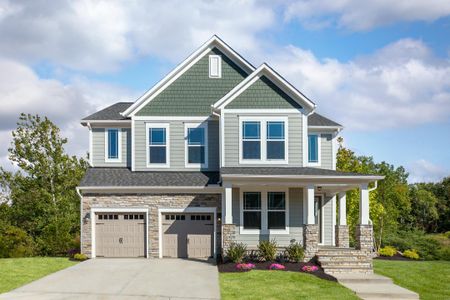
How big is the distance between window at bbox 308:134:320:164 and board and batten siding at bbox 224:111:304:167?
224 centimetres

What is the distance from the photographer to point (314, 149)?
2275cm

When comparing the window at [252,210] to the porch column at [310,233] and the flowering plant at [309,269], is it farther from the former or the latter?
the flowering plant at [309,269]

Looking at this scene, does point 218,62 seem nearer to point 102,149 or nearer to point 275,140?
point 275,140

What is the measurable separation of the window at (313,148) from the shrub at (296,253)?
5570 mm

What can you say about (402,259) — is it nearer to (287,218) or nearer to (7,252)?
(287,218)

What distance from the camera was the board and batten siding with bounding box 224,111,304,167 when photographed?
811 inches

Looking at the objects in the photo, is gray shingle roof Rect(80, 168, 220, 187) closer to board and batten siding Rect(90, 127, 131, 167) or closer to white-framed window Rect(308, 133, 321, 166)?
board and batten siding Rect(90, 127, 131, 167)

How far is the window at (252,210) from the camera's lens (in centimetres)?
2023

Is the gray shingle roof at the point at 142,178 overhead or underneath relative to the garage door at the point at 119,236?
overhead

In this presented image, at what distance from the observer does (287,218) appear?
2028cm

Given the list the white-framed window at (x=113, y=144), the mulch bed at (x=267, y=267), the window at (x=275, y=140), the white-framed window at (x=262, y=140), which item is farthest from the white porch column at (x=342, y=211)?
the white-framed window at (x=113, y=144)

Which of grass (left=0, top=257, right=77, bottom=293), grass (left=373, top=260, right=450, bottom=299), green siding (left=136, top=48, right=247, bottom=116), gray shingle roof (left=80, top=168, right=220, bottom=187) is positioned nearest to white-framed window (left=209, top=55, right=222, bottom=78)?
green siding (left=136, top=48, right=247, bottom=116)

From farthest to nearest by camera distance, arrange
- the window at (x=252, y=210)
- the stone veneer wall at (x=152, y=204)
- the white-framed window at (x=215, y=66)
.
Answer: the white-framed window at (x=215, y=66) < the stone veneer wall at (x=152, y=204) < the window at (x=252, y=210)

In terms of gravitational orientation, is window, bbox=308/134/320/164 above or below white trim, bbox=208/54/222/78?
below
